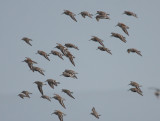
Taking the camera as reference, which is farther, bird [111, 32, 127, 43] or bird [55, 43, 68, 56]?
bird [55, 43, 68, 56]

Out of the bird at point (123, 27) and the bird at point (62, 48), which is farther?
the bird at point (123, 27)

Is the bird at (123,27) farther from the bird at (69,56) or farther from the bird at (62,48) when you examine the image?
the bird at (62,48)

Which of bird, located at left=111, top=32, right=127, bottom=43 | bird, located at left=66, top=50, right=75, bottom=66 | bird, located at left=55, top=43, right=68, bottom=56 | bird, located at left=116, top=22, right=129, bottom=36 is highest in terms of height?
bird, located at left=116, top=22, right=129, bottom=36

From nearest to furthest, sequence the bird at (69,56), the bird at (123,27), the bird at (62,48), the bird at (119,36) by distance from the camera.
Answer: the bird at (119,36), the bird at (69,56), the bird at (62,48), the bird at (123,27)

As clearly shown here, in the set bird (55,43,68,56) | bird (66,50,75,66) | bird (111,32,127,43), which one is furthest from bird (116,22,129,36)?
bird (55,43,68,56)

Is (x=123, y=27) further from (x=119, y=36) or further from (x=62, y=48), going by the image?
(x=62, y=48)

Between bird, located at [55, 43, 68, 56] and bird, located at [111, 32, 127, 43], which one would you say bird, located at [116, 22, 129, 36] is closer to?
bird, located at [111, 32, 127, 43]

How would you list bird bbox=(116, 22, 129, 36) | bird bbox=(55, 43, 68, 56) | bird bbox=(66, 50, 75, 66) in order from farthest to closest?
bird bbox=(116, 22, 129, 36) → bird bbox=(55, 43, 68, 56) → bird bbox=(66, 50, 75, 66)

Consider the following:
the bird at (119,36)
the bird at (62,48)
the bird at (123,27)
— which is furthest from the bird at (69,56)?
the bird at (123,27)

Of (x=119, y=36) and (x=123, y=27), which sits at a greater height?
(x=123, y=27)

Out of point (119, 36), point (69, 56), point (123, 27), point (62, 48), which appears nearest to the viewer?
point (119, 36)

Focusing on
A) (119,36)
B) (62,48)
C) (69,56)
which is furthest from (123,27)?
(62,48)

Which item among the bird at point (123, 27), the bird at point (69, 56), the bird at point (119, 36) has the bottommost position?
the bird at point (69, 56)

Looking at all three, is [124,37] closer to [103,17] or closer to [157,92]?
[103,17]
